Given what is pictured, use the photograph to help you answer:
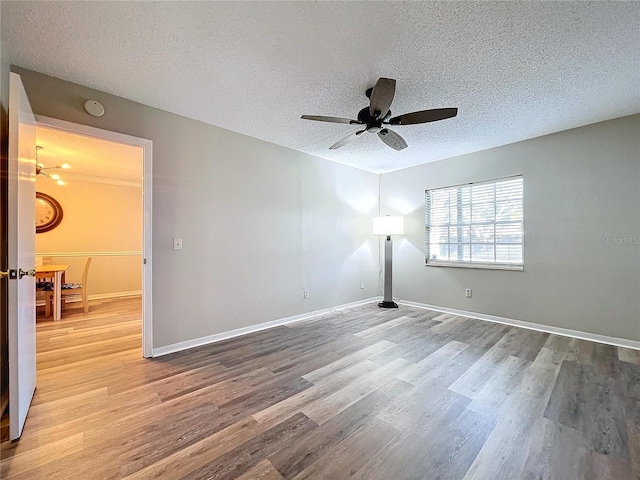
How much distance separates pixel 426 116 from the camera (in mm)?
2178

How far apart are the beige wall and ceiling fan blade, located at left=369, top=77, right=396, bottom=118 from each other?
227 inches

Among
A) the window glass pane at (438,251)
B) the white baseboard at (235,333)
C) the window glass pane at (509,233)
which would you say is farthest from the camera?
the window glass pane at (438,251)

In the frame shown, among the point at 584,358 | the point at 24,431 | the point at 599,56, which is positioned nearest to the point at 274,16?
the point at 599,56

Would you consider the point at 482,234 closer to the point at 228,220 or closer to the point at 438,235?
the point at 438,235

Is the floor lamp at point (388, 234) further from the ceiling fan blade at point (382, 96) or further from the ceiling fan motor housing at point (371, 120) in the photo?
the ceiling fan blade at point (382, 96)

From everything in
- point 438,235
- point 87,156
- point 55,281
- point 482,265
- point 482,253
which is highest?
point 87,156

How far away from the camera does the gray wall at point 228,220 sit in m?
2.66

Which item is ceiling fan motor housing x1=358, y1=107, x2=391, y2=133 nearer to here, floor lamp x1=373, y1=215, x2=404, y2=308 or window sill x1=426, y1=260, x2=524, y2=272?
floor lamp x1=373, y1=215, x2=404, y2=308

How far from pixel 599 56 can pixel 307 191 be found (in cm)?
309

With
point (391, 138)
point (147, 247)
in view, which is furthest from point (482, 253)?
point (147, 247)

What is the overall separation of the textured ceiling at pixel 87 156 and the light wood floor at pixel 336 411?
8.06 feet

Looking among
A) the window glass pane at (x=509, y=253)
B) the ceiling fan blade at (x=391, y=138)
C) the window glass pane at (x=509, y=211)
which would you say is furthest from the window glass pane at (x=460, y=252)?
the ceiling fan blade at (x=391, y=138)

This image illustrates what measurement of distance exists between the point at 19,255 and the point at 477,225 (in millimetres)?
4803

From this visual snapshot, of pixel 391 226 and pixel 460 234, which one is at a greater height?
pixel 391 226
